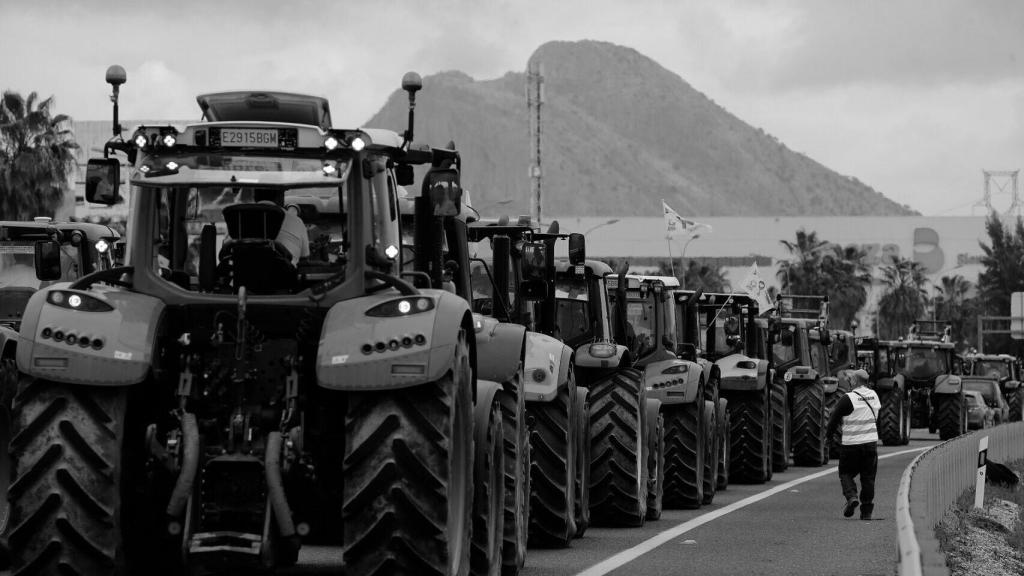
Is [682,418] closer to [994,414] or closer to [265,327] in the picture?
[265,327]

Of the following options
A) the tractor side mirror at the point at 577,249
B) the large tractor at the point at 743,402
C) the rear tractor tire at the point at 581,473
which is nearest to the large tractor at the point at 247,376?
the rear tractor tire at the point at 581,473

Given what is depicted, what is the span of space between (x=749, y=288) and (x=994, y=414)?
1743cm

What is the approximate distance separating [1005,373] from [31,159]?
3427cm

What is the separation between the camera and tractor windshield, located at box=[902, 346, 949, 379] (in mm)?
52125

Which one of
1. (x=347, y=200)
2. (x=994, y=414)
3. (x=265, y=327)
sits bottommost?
(x=994, y=414)

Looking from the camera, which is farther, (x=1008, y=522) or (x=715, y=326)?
(x=715, y=326)

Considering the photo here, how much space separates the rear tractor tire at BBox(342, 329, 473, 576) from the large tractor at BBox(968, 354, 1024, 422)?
52.1 meters

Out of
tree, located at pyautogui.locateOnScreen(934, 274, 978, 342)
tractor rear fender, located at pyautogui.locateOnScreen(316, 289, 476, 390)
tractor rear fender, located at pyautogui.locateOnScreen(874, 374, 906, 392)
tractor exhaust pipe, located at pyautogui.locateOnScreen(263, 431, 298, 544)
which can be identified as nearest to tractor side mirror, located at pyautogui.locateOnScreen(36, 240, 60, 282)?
tractor rear fender, located at pyautogui.locateOnScreen(316, 289, 476, 390)

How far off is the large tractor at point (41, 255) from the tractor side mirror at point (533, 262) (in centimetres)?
406

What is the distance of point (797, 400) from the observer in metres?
33.5

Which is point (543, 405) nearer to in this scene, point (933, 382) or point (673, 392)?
point (673, 392)

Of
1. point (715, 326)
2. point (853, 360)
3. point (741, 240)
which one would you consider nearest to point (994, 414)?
point (853, 360)

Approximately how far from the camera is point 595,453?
18.4 meters

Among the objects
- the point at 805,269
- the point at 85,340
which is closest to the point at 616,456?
the point at 85,340
